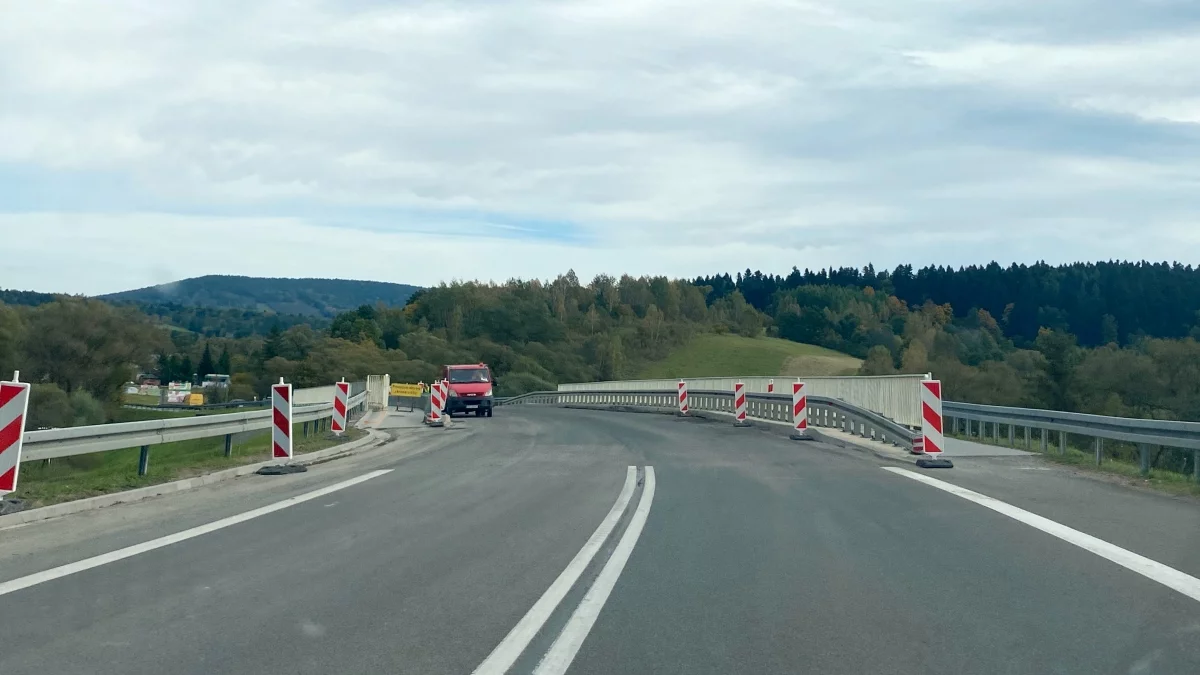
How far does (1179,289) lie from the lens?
394 feet

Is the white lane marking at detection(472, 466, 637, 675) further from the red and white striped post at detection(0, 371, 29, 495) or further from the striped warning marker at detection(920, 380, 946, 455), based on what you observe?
the striped warning marker at detection(920, 380, 946, 455)

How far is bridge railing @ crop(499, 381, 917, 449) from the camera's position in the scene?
73.9 ft

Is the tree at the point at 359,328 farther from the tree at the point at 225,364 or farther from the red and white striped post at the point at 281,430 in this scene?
the red and white striped post at the point at 281,430

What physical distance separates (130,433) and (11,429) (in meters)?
2.89

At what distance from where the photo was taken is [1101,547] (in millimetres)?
9492

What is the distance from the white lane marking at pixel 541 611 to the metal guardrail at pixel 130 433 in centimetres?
651

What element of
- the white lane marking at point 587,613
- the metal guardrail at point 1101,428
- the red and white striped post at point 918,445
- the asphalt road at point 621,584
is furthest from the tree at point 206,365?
the white lane marking at point 587,613

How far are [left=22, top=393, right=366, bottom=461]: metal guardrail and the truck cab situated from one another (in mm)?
24584

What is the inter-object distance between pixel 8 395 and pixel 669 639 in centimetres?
875

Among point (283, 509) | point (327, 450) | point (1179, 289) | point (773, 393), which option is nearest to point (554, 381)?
point (1179, 289)

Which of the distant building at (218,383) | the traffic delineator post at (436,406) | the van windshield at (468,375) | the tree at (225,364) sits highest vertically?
the van windshield at (468,375)

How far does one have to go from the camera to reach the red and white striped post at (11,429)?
11281mm

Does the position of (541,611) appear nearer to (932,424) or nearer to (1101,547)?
Answer: (1101,547)

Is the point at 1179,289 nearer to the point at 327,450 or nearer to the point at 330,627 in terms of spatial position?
the point at 327,450
